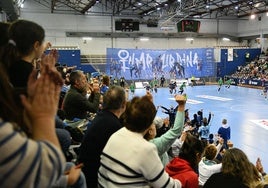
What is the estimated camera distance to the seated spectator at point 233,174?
256 centimetres

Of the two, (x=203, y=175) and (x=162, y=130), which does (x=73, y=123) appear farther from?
(x=203, y=175)

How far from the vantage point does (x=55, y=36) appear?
30062 millimetres

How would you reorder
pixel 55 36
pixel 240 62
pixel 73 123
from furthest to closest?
pixel 240 62
pixel 55 36
pixel 73 123

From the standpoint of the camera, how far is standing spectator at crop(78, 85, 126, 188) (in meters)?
2.48

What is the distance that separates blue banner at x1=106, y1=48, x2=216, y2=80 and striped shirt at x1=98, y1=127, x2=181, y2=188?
27.9 m

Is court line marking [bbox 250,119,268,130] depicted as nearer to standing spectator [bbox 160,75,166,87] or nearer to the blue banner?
standing spectator [bbox 160,75,166,87]

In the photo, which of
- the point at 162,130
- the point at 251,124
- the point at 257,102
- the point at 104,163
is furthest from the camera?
the point at 257,102

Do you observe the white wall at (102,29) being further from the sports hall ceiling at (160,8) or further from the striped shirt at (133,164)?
the striped shirt at (133,164)

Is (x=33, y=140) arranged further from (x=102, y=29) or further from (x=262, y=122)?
(x=102, y=29)

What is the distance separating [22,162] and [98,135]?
1600 millimetres

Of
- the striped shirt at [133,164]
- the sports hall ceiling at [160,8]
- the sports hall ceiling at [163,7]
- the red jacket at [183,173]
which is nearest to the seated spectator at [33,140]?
the striped shirt at [133,164]

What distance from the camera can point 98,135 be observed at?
2488 mm

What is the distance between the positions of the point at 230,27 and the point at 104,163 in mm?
39204

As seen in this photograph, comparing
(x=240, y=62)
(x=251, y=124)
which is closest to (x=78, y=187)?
(x=251, y=124)
